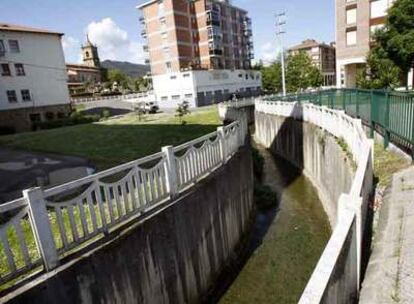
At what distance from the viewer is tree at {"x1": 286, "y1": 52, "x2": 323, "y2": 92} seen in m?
51.5

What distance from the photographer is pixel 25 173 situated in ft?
36.9

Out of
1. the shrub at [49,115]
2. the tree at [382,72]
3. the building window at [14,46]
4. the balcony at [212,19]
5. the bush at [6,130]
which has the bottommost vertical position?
the bush at [6,130]

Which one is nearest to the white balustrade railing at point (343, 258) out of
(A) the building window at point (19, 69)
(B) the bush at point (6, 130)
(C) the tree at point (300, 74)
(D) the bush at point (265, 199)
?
(D) the bush at point (265, 199)

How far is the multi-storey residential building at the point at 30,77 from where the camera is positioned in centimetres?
3541

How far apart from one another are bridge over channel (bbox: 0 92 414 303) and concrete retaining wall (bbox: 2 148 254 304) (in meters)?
0.02

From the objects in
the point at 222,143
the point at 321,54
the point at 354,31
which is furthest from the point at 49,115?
the point at 321,54

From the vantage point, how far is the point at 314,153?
15.5 metres

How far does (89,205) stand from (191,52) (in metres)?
55.5

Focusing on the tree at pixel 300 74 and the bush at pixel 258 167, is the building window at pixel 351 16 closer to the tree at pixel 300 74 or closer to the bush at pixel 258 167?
the tree at pixel 300 74

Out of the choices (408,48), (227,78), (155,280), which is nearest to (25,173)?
(155,280)

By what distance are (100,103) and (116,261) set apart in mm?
52217

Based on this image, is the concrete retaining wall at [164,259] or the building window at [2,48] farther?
the building window at [2,48]

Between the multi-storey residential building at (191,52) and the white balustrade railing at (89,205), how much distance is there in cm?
4312

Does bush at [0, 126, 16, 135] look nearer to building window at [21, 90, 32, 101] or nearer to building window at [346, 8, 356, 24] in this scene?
building window at [21, 90, 32, 101]
